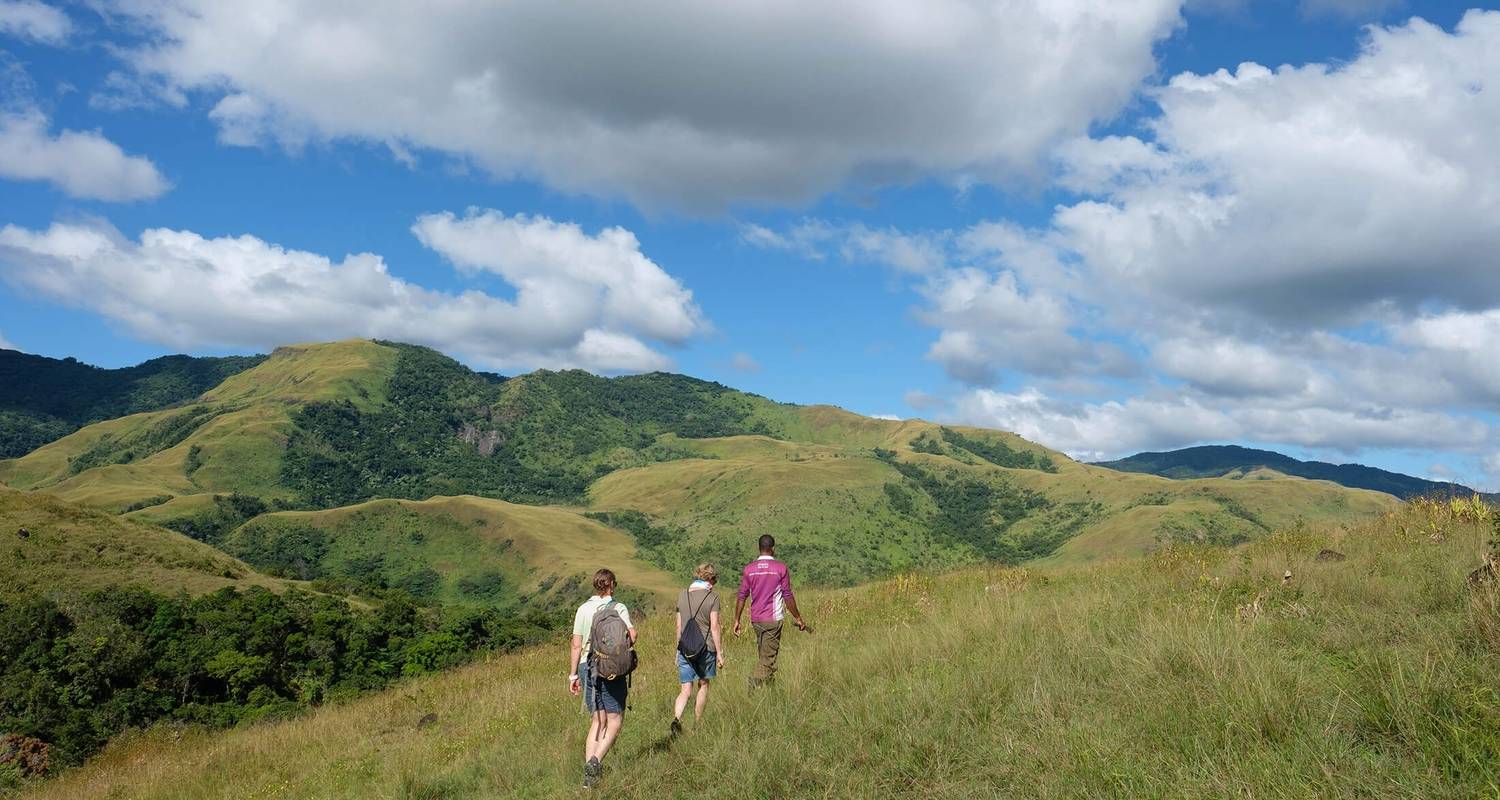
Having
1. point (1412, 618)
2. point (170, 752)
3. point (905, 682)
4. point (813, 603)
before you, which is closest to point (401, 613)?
point (170, 752)

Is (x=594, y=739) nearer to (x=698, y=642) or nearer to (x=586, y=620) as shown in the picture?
(x=586, y=620)

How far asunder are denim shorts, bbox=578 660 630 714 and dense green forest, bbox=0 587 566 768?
1626 centimetres

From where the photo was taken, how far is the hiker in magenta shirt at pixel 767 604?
944 centimetres

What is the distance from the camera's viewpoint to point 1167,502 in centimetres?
19612

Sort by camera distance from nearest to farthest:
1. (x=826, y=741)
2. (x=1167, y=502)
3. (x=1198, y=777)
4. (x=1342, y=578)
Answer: (x=1198, y=777)
(x=826, y=741)
(x=1342, y=578)
(x=1167, y=502)

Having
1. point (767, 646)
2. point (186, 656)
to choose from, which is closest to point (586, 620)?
point (767, 646)

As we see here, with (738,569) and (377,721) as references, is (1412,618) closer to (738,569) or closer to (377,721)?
(377,721)

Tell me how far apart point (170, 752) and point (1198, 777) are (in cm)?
1600

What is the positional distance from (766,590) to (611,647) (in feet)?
9.46

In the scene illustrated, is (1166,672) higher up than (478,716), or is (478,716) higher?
(1166,672)

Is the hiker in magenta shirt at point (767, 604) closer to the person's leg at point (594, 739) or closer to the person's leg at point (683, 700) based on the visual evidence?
the person's leg at point (683, 700)

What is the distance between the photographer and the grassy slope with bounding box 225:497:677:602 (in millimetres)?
152675

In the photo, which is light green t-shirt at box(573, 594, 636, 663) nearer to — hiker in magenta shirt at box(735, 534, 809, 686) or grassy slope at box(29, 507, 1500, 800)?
grassy slope at box(29, 507, 1500, 800)

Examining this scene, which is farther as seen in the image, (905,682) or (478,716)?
(478,716)
